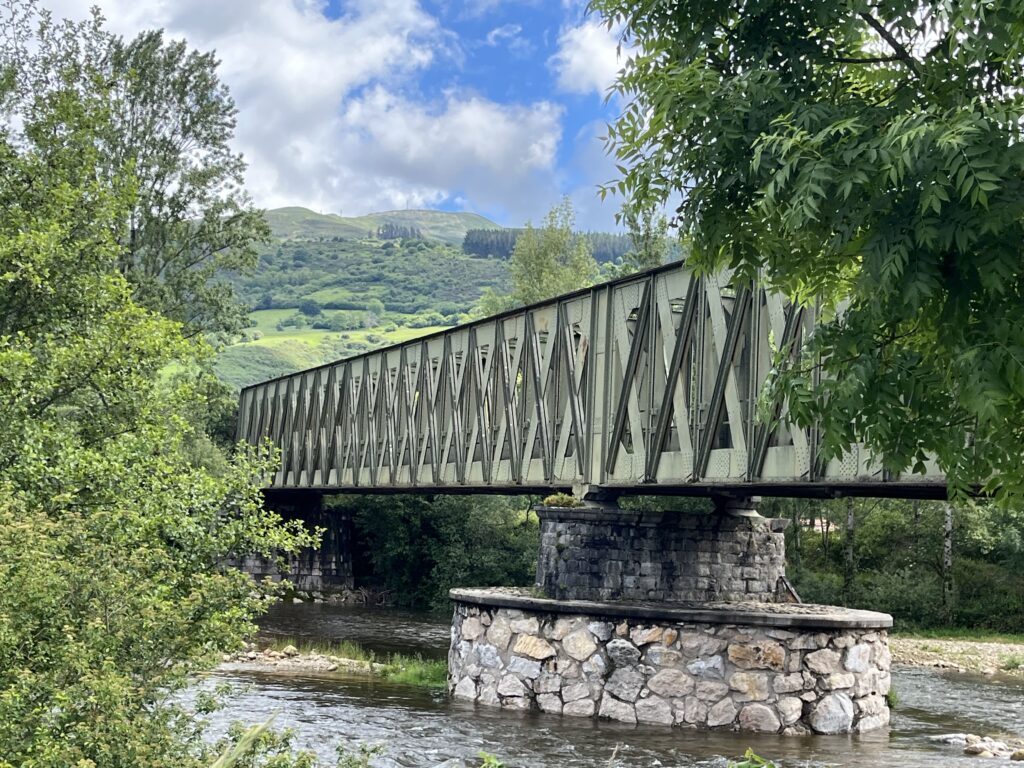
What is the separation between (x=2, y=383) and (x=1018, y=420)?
41.7 ft

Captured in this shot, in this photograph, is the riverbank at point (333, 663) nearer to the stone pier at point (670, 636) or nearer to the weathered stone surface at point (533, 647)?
the stone pier at point (670, 636)

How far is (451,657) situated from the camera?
80.3 ft

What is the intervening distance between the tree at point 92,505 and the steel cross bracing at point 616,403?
5.66 meters

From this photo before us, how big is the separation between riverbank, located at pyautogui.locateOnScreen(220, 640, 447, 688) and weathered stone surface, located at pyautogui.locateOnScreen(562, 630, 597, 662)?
195 inches

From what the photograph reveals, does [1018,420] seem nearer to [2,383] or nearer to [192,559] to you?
[192,559]

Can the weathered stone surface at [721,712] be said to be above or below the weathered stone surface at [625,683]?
below

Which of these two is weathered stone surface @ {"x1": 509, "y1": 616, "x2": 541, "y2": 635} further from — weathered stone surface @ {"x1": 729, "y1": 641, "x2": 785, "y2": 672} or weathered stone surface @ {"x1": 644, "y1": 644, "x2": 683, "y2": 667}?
weathered stone surface @ {"x1": 729, "y1": 641, "x2": 785, "y2": 672}

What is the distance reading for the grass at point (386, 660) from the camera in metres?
26.7

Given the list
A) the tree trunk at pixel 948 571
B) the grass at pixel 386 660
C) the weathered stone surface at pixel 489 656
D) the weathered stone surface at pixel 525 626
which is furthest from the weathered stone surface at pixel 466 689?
the tree trunk at pixel 948 571

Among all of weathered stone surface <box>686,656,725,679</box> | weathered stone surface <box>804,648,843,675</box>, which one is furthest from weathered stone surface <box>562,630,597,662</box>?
weathered stone surface <box>804,648,843,675</box>

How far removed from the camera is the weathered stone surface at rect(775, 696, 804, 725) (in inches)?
792

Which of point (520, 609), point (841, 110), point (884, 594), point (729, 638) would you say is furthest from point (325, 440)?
point (841, 110)

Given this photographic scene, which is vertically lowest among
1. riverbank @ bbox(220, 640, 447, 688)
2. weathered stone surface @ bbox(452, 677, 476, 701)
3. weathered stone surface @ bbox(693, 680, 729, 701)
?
riverbank @ bbox(220, 640, 447, 688)

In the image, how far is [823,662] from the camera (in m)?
20.5
